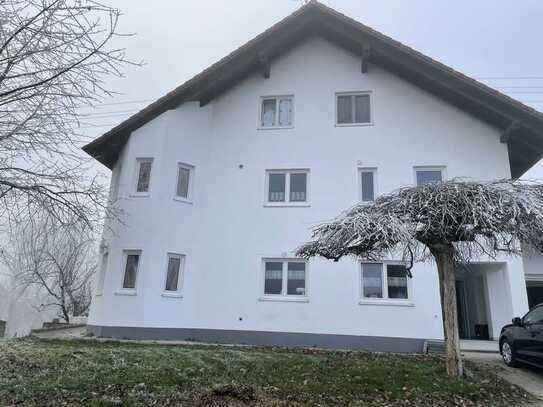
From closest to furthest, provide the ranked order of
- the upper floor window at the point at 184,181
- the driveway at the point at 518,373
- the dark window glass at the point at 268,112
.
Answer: the driveway at the point at 518,373
the upper floor window at the point at 184,181
the dark window glass at the point at 268,112

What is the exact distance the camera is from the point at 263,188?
1517 centimetres

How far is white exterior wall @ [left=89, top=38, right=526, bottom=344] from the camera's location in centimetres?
1362

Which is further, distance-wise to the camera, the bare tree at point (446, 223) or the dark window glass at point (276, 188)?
the dark window glass at point (276, 188)

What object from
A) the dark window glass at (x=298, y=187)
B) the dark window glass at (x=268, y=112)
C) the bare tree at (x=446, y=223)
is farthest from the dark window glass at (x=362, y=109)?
the bare tree at (x=446, y=223)

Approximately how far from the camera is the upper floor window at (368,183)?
48.1 feet

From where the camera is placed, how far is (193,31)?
740 centimetres

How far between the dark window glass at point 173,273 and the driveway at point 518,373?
8962 millimetres

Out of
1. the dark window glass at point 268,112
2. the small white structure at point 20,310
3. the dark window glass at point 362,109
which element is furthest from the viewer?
the small white structure at point 20,310

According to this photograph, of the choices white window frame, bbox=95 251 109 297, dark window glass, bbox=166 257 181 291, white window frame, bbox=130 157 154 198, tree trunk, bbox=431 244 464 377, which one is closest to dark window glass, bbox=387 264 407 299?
tree trunk, bbox=431 244 464 377

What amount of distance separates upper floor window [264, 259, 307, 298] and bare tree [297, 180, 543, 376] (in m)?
5.58

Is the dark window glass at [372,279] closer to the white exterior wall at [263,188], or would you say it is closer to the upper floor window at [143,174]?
the white exterior wall at [263,188]

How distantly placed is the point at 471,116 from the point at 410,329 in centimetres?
745

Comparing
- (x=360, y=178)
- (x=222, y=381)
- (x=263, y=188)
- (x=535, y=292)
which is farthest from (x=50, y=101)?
(x=535, y=292)

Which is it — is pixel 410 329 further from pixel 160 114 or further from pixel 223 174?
pixel 160 114
